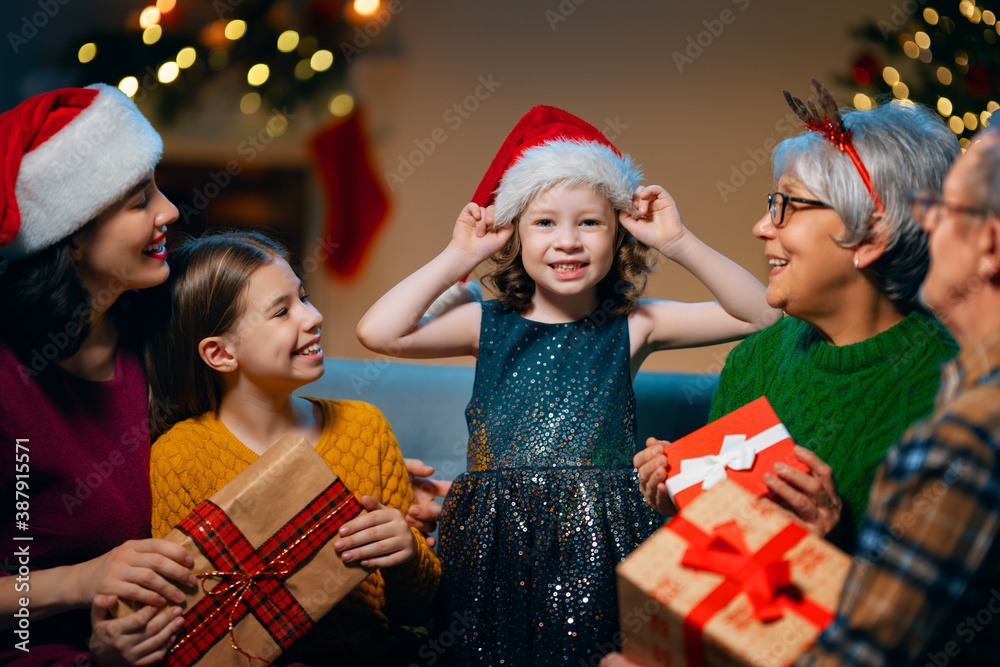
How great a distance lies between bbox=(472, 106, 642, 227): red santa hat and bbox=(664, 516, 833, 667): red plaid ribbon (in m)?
0.97

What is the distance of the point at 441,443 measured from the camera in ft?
8.26

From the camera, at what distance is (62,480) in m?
1.67

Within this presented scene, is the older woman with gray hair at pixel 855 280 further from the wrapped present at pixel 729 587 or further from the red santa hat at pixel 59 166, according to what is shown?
the red santa hat at pixel 59 166

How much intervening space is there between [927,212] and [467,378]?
1.65 meters

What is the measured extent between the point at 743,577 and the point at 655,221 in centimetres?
105

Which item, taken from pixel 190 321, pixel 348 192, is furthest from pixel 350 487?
pixel 348 192

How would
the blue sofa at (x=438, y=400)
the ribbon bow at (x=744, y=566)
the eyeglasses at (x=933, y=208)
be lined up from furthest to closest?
the blue sofa at (x=438, y=400) → the ribbon bow at (x=744, y=566) → the eyeglasses at (x=933, y=208)

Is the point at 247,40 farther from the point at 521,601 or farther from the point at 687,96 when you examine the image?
the point at 521,601

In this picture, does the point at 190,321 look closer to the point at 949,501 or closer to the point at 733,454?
the point at 733,454

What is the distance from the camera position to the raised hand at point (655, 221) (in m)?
1.98

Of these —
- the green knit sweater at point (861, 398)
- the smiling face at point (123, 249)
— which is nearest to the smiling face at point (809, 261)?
the green knit sweater at point (861, 398)

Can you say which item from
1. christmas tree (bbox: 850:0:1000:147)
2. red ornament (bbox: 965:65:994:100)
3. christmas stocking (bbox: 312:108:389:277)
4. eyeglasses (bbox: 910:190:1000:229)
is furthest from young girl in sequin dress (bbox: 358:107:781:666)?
red ornament (bbox: 965:65:994:100)

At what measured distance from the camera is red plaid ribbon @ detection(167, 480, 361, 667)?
4.88 ft

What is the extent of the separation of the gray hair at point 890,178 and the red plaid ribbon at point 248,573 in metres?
1.10
